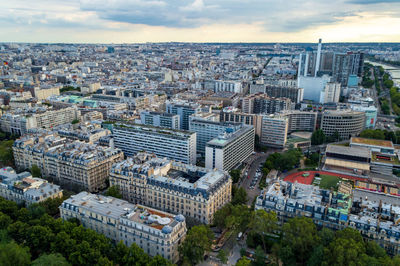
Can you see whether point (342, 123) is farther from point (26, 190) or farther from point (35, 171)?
point (26, 190)

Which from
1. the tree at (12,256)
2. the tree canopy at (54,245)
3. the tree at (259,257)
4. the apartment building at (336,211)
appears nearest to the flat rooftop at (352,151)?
A: the apartment building at (336,211)

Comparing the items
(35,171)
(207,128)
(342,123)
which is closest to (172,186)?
(35,171)

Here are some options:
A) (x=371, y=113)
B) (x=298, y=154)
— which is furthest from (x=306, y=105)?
(x=298, y=154)

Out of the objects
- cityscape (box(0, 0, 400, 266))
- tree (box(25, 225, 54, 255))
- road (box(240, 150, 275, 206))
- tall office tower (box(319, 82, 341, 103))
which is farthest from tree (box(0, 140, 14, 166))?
tall office tower (box(319, 82, 341, 103))

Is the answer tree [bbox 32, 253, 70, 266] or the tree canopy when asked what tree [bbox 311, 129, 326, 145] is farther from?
tree [bbox 32, 253, 70, 266]

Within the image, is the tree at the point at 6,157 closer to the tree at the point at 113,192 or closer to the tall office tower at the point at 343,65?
→ the tree at the point at 113,192

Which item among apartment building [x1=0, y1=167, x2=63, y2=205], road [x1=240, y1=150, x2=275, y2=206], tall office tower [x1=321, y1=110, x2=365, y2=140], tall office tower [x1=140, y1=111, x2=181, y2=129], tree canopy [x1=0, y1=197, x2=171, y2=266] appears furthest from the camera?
tall office tower [x1=321, y1=110, x2=365, y2=140]
